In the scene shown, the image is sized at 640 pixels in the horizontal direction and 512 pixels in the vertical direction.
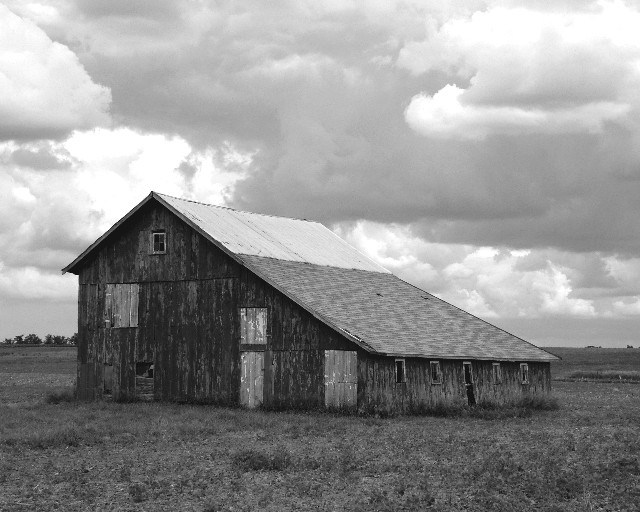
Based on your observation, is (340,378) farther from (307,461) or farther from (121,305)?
(307,461)

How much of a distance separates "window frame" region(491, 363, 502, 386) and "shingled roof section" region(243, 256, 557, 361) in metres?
0.56

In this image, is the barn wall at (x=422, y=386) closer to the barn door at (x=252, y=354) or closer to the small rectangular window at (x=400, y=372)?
the small rectangular window at (x=400, y=372)

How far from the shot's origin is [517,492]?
64.9ft

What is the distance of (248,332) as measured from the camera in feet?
128

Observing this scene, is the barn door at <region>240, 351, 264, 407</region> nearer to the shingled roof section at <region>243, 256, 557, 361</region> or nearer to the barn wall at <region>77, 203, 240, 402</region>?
the barn wall at <region>77, 203, 240, 402</region>

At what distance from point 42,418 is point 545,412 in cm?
2059

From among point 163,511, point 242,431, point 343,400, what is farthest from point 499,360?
point 163,511

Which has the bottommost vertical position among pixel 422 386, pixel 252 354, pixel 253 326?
pixel 422 386

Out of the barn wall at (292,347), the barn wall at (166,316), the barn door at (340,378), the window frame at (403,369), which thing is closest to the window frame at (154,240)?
the barn wall at (166,316)

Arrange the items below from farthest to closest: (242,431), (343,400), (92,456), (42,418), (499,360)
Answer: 1. (499,360)
2. (343,400)
3. (42,418)
4. (242,431)
5. (92,456)

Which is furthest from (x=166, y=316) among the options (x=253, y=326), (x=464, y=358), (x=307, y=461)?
(x=307, y=461)

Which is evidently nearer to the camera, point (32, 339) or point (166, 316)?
point (166, 316)

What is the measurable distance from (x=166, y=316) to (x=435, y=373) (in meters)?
11.7

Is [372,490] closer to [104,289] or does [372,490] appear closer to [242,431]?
[242,431]
